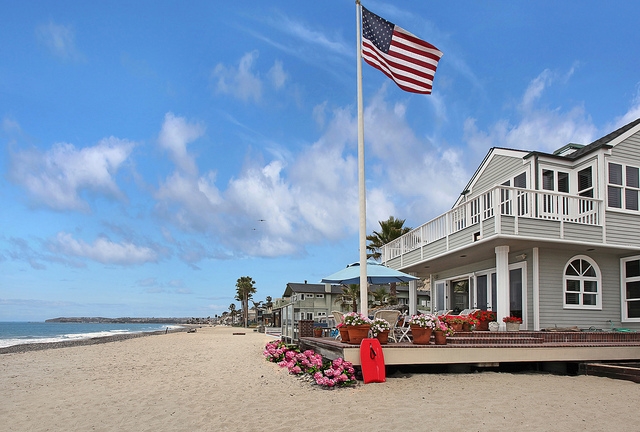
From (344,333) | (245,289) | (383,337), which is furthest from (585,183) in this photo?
(245,289)

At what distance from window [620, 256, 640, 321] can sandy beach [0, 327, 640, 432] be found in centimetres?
576

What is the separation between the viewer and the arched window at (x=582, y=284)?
14.2m

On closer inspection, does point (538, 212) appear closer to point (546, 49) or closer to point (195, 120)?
point (546, 49)

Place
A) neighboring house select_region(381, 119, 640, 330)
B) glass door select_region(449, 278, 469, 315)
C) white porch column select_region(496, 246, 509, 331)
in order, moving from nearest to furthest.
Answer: neighboring house select_region(381, 119, 640, 330)
white porch column select_region(496, 246, 509, 331)
glass door select_region(449, 278, 469, 315)

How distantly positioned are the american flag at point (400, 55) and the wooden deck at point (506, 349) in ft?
18.2

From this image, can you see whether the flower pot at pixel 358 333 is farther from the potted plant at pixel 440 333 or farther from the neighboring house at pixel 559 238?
the neighboring house at pixel 559 238

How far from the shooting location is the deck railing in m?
13.1

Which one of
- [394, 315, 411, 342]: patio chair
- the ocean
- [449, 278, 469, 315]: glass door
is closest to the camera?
[394, 315, 411, 342]: patio chair

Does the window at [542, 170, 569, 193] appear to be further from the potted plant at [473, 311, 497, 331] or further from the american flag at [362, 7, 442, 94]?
the american flag at [362, 7, 442, 94]

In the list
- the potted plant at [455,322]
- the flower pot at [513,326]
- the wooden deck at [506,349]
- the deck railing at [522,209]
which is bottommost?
the wooden deck at [506,349]

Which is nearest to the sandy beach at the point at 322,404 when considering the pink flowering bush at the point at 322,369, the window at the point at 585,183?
the pink flowering bush at the point at 322,369

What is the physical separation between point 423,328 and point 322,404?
3.27 m

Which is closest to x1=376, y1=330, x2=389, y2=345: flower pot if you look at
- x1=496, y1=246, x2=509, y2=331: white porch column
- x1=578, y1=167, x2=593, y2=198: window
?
x1=496, y1=246, x2=509, y2=331: white porch column

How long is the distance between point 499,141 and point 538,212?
22.6 feet
